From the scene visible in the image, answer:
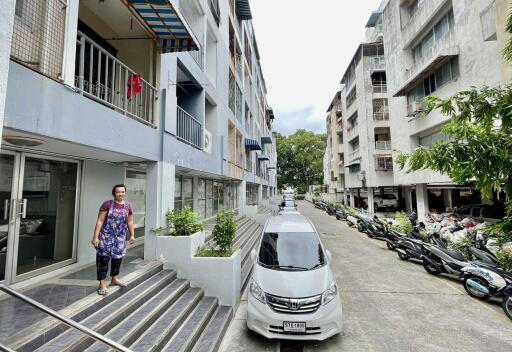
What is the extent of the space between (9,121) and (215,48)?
9932 millimetres

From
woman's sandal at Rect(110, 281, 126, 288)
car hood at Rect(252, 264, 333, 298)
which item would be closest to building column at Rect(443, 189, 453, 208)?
car hood at Rect(252, 264, 333, 298)

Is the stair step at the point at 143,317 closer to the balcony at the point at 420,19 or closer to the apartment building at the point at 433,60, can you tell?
the apartment building at the point at 433,60

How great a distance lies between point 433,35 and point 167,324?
17.5 metres

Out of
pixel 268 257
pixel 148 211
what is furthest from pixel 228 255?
pixel 148 211

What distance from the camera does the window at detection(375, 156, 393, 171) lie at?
21453 millimetres

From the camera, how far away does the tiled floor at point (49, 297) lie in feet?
9.51

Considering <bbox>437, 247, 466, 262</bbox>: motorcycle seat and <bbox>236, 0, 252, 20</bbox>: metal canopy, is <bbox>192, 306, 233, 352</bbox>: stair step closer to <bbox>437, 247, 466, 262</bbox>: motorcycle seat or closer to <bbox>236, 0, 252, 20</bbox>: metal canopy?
<bbox>437, 247, 466, 262</bbox>: motorcycle seat

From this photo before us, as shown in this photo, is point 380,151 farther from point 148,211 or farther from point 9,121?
point 9,121

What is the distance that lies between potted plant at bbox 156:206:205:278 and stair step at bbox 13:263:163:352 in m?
1.00

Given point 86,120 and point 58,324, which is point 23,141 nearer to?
point 86,120

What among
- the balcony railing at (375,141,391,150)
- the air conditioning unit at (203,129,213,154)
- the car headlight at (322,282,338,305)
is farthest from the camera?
the balcony railing at (375,141,391,150)

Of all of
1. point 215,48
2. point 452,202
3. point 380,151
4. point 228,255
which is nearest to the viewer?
point 228,255

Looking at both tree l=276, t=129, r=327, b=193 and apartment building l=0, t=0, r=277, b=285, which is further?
tree l=276, t=129, r=327, b=193

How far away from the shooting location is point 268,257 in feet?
16.7
